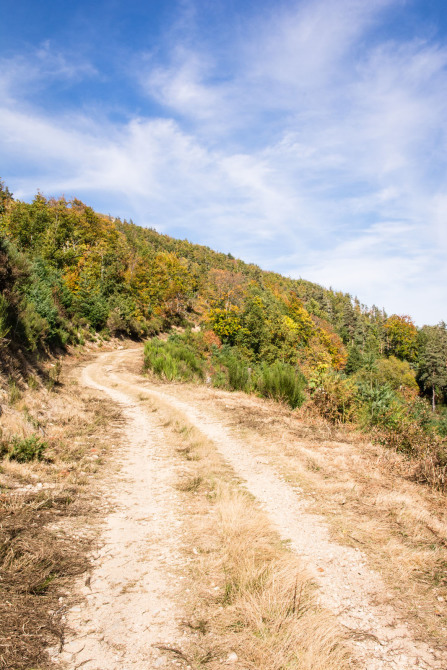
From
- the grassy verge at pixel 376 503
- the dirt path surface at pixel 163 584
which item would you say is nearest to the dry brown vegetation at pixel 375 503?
the grassy verge at pixel 376 503

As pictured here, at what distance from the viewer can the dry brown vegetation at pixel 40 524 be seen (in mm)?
2102

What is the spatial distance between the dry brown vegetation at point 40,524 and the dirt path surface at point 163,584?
20cm

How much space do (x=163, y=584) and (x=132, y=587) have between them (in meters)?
0.25

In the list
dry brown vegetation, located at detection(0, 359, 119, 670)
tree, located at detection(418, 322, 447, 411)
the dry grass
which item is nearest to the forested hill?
dry brown vegetation, located at detection(0, 359, 119, 670)

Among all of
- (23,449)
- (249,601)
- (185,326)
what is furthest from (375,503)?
(185,326)

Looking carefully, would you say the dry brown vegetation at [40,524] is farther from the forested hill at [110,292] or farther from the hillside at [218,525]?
the forested hill at [110,292]

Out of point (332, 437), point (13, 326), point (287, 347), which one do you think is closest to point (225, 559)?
point (332, 437)

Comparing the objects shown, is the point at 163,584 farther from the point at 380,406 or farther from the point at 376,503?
the point at 380,406

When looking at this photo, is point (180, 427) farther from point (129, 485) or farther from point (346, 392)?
point (346, 392)

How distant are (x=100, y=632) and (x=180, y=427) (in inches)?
240

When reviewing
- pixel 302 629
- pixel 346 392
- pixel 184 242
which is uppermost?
pixel 184 242

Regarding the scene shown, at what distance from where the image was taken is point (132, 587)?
2.69m

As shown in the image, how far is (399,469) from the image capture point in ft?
18.8

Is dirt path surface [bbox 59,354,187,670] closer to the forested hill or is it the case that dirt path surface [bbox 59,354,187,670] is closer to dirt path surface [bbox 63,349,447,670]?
dirt path surface [bbox 63,349,447,670]
